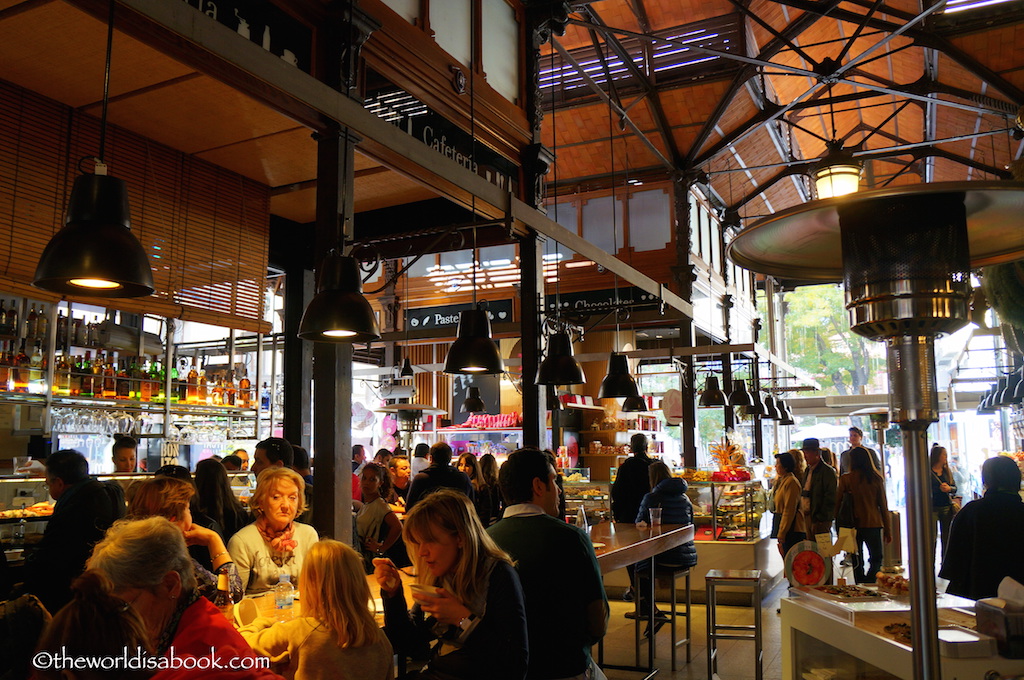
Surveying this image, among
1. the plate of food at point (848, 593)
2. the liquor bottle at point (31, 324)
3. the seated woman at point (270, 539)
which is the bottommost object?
the plate of food at point (848, 593)

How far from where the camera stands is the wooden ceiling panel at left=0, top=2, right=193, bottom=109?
164 inches

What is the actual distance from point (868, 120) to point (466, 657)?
16204 mm

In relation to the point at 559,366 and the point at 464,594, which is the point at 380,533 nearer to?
the point at 559,366

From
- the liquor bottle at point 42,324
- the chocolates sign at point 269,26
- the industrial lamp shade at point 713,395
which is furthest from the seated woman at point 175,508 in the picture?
the industrial lamp shade at point 713,395

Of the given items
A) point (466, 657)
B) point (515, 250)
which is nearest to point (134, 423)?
point (466, 657)

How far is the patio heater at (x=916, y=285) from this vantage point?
4.16 feet

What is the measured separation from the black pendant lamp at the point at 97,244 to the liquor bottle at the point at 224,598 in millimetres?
1459

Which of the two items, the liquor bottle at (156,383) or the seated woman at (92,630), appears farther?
the liquor bottle at (156,383)

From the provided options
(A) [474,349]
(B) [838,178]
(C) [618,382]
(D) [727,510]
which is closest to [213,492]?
(A) [474,349]

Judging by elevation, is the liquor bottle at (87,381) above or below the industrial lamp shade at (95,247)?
below

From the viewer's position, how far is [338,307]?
3.58 m

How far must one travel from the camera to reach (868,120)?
15.8m

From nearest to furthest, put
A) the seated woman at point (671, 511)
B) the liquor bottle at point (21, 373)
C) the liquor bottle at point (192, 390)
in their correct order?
the liquor bottle at point (21, 373), the seated woman at point (671, 511), the liquor bottle at point (192, 390)

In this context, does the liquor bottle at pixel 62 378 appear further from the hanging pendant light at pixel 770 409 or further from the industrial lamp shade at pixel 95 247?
the hanging pendant light at pixel 770 409
